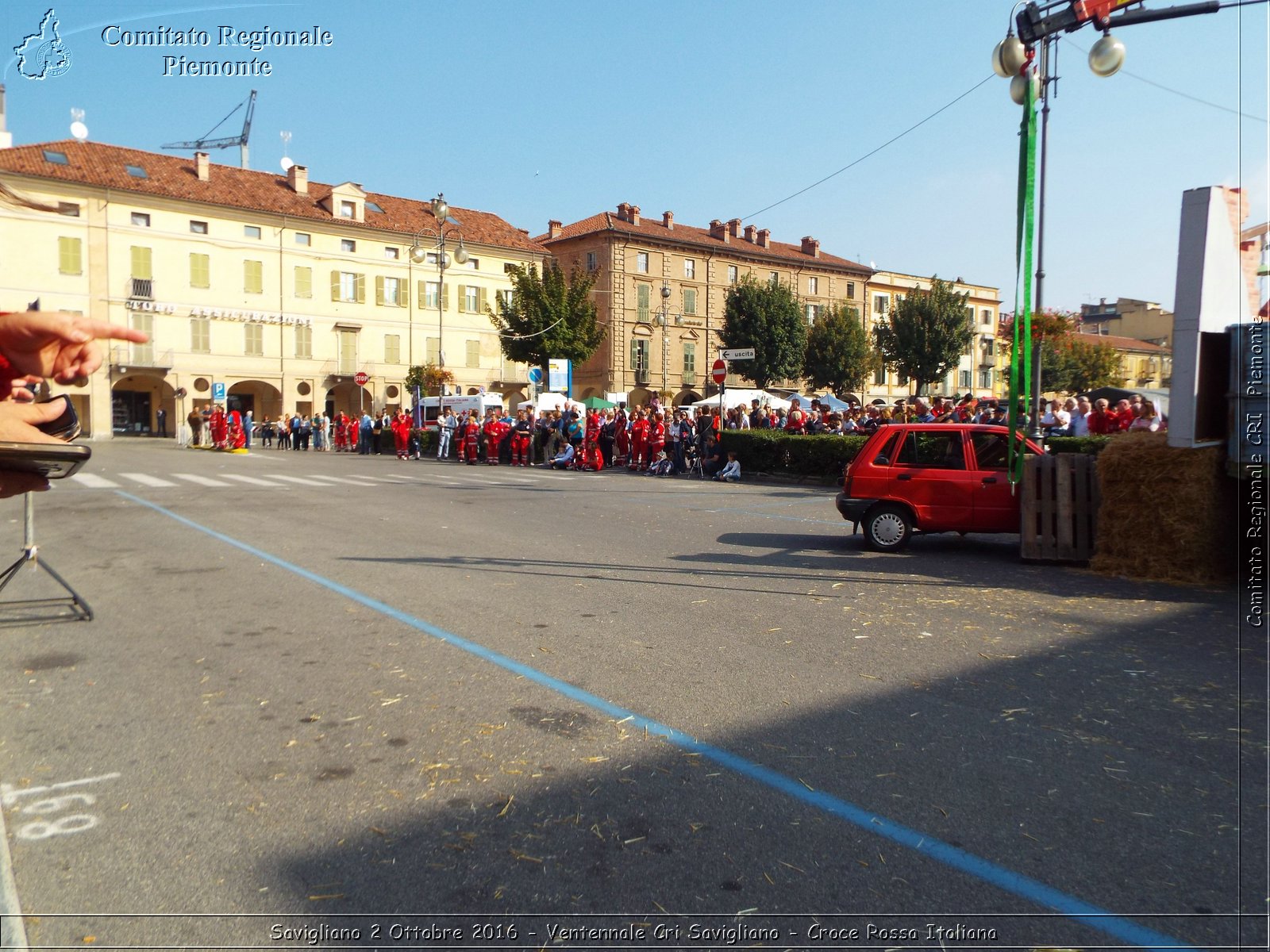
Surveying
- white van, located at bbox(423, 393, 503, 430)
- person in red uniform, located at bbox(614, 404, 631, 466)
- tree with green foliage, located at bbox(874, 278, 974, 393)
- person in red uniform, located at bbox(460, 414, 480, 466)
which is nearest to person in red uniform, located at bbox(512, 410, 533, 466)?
person in red uniform, located at bbox(460, 414, 480, 466)

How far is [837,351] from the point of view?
6581 cm

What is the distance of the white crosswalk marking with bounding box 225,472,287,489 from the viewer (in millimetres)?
19125

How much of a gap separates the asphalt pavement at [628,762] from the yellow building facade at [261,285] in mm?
37118

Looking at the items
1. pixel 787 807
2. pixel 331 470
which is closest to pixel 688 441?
pixel 331 470

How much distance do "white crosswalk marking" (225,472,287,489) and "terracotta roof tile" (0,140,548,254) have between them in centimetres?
2905

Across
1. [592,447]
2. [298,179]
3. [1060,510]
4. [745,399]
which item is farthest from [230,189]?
[1060,510]

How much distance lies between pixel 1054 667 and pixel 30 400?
213 inches

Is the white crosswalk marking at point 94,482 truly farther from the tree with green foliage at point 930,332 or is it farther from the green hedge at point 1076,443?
the tree with green foliage at point 930,332

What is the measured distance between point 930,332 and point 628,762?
64876 mm

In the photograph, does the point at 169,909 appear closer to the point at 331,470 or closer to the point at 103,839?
the point at 103,839

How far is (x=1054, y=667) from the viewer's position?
18.2 ft

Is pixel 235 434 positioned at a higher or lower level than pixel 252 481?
higher

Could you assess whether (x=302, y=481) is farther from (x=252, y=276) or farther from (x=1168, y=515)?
(x=252, y=276)

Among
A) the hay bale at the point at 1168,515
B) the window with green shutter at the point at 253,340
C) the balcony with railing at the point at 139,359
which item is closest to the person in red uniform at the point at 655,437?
the hay bale at the point at 1168,515
